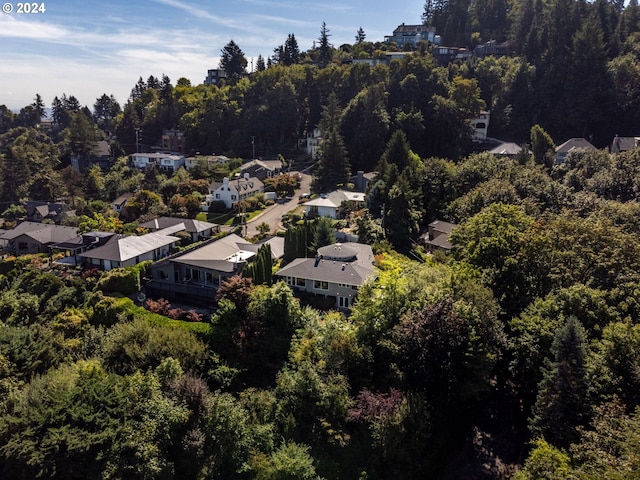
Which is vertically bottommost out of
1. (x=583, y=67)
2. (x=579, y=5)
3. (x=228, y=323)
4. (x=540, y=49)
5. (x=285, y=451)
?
(x=285, y=451)

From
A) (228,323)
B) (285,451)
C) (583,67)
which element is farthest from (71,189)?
(583,67)

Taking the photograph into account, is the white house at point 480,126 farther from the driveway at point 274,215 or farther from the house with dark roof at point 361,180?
the driveway at point 274,215

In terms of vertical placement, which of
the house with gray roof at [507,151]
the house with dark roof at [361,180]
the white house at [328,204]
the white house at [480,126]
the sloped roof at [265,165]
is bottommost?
the white house at [328,204]

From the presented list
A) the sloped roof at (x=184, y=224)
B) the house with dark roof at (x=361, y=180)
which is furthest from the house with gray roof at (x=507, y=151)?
the sloped roof at (x=184, y=224)

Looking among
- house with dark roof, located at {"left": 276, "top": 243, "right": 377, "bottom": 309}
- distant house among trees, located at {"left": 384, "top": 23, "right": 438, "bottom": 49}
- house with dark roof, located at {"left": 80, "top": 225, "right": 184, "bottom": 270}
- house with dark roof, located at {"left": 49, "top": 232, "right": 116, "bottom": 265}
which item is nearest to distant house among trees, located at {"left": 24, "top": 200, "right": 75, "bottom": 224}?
house with dark roof, located at {"left": 49, "top": 232, "right": 116, "bottom": 265}

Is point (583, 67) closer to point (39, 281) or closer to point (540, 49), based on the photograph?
point (540, 49)

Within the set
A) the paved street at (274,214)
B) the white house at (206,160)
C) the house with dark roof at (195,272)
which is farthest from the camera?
the white house at (206,160)

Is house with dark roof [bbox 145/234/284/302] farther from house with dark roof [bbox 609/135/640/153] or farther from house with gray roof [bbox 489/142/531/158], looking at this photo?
house with dark roof [bbox 609/135/640/153]

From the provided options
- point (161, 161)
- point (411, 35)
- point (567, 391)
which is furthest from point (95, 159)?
point (567, 391)

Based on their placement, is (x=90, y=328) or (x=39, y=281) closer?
(x=90, y=328)
